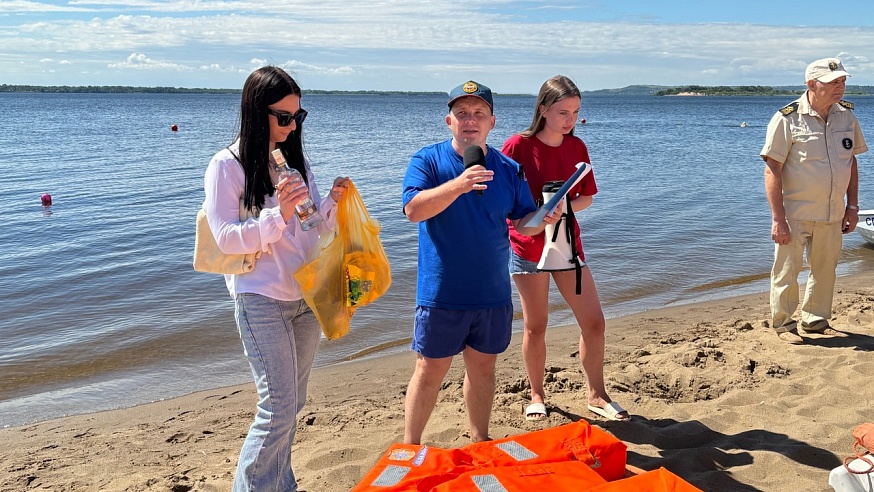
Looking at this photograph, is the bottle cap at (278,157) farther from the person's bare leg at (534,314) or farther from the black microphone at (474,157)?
the person's bare leg at (534,314)

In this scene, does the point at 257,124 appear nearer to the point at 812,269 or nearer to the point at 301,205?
the point at 301,205

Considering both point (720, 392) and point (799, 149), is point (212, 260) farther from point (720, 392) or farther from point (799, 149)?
point (799, 149)

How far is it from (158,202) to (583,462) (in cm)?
1459

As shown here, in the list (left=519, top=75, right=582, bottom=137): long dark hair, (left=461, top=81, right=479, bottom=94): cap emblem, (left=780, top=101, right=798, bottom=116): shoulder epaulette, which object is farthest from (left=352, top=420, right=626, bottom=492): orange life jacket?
(left=780, top=101, right=798, bottom=116): shoulder epaulette

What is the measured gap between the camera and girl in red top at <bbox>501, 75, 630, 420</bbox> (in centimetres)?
462

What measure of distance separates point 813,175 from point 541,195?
303 cm

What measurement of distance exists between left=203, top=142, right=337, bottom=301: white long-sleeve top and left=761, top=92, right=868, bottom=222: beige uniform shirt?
4.54 meters

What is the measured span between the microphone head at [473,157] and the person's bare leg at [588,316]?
1360 millimetres

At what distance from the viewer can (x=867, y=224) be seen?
11.2 meters

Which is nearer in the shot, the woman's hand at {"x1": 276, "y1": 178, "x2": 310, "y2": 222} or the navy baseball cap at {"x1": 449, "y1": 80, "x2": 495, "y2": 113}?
the woman's hand at {"x1": 276, "y1": 178, "x2": 310, "y2": 222}

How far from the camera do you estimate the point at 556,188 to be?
442cm

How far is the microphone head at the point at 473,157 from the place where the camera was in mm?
3484

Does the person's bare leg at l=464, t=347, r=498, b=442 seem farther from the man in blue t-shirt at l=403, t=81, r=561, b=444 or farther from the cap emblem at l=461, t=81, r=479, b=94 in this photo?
the cap emblem at l=461, t=81, r=479, b=94

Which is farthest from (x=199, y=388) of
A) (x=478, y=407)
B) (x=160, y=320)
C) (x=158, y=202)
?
(x=158, y=202)
